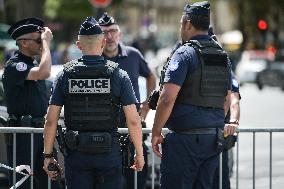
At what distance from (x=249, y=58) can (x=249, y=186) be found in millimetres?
29384

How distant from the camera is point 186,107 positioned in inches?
259

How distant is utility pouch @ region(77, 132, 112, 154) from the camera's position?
20.5 feet

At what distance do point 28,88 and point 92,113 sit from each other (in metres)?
1.90

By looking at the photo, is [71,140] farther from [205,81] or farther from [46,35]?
[46,35]

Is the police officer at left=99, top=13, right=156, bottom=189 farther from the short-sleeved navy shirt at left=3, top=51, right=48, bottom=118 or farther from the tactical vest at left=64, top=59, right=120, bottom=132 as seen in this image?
the tactical vest at left=64, top=59, right=120, bottom=132

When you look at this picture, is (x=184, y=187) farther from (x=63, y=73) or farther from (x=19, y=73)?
(x=19, y=73)

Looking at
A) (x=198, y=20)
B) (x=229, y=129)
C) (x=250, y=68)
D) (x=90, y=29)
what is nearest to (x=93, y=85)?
(x=90, y=29)

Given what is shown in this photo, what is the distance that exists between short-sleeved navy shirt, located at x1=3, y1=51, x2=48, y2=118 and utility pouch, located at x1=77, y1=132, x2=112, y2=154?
184 cm

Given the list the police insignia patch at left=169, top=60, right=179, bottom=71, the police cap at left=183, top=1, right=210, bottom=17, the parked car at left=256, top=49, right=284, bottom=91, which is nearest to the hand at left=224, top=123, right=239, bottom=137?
the police insignia patch at left=169, top=60, right=179, bottom=71

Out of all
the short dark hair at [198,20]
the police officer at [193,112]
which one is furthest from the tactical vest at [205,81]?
the short dark hair at [198,20]

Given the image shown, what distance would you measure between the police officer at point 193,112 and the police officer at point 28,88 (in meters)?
1.73

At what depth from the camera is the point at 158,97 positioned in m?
6.82

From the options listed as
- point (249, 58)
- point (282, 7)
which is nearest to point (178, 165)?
point (249, 58)

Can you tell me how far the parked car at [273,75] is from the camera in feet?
121
